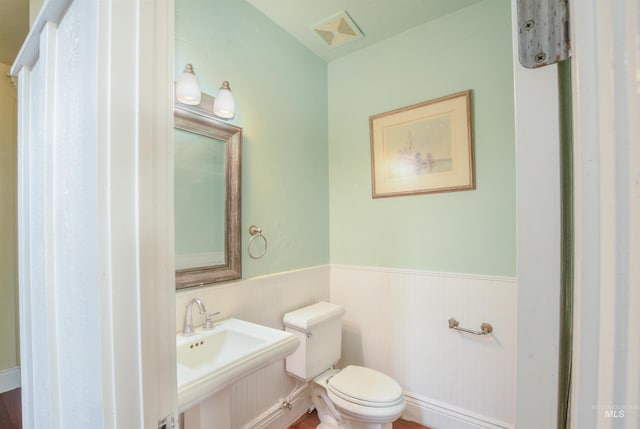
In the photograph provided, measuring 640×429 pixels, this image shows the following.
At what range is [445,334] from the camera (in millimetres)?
1755

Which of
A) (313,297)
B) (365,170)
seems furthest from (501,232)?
(313,297)

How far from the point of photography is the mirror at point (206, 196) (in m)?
1.31

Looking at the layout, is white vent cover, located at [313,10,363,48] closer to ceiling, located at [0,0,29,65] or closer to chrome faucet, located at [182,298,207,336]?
ceiling, located at [0,0,29,65]

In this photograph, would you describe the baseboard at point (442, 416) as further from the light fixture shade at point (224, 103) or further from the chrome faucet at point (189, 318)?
the light fixture shade at point (224, 103)

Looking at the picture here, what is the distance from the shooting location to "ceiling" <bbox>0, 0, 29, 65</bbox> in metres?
1.49

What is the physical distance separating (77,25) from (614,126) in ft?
3.03

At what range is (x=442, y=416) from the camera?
5.72 feet

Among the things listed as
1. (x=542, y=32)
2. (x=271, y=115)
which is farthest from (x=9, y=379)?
(x=542, y=32)

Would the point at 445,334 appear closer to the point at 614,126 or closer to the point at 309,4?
the point at 614,126

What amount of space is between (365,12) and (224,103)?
109 cm

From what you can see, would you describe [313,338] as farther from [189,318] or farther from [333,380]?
[189,318]

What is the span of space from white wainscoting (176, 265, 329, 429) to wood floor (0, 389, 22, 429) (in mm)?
1520

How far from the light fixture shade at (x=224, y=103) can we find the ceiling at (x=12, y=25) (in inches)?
46.3

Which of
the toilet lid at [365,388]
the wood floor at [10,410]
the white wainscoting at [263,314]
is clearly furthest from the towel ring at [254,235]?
the wood floor at [10,410]
